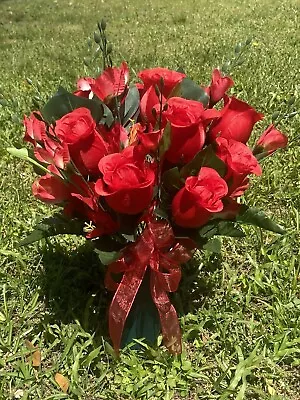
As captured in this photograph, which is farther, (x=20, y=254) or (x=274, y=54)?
(x=274, y=54)

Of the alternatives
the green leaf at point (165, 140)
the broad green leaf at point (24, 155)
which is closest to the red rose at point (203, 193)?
the green leaf at point (165, 140)

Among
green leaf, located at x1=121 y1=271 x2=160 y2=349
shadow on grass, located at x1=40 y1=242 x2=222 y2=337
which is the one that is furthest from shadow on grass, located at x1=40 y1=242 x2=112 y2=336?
green leaf, located at x1=121 y1=271 x2=160 y2=349

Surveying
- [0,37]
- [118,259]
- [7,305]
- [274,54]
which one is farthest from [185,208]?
[0,37]

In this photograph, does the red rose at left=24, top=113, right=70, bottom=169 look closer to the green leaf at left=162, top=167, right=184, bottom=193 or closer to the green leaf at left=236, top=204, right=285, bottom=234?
the green leaf at left=162, top=167, right=184, bottom=193

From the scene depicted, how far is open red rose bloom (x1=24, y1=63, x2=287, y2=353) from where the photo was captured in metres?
1.34

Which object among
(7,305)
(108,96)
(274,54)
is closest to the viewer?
(108,96)

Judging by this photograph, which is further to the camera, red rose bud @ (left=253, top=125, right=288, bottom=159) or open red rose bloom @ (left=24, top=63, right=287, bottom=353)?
red rose bud @ (left=253, top=125, right=288, bottom=159)

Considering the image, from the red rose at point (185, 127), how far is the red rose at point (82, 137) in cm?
16

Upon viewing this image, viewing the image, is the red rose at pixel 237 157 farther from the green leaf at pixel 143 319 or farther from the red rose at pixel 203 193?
the green leaf at pixel 143 319

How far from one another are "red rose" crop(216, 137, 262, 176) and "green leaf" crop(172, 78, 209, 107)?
0.15 metres

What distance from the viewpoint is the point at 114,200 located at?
1347mm

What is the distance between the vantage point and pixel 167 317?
1.54m

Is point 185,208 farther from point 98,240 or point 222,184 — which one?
point 98,240

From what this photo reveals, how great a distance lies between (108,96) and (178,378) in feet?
2.46
